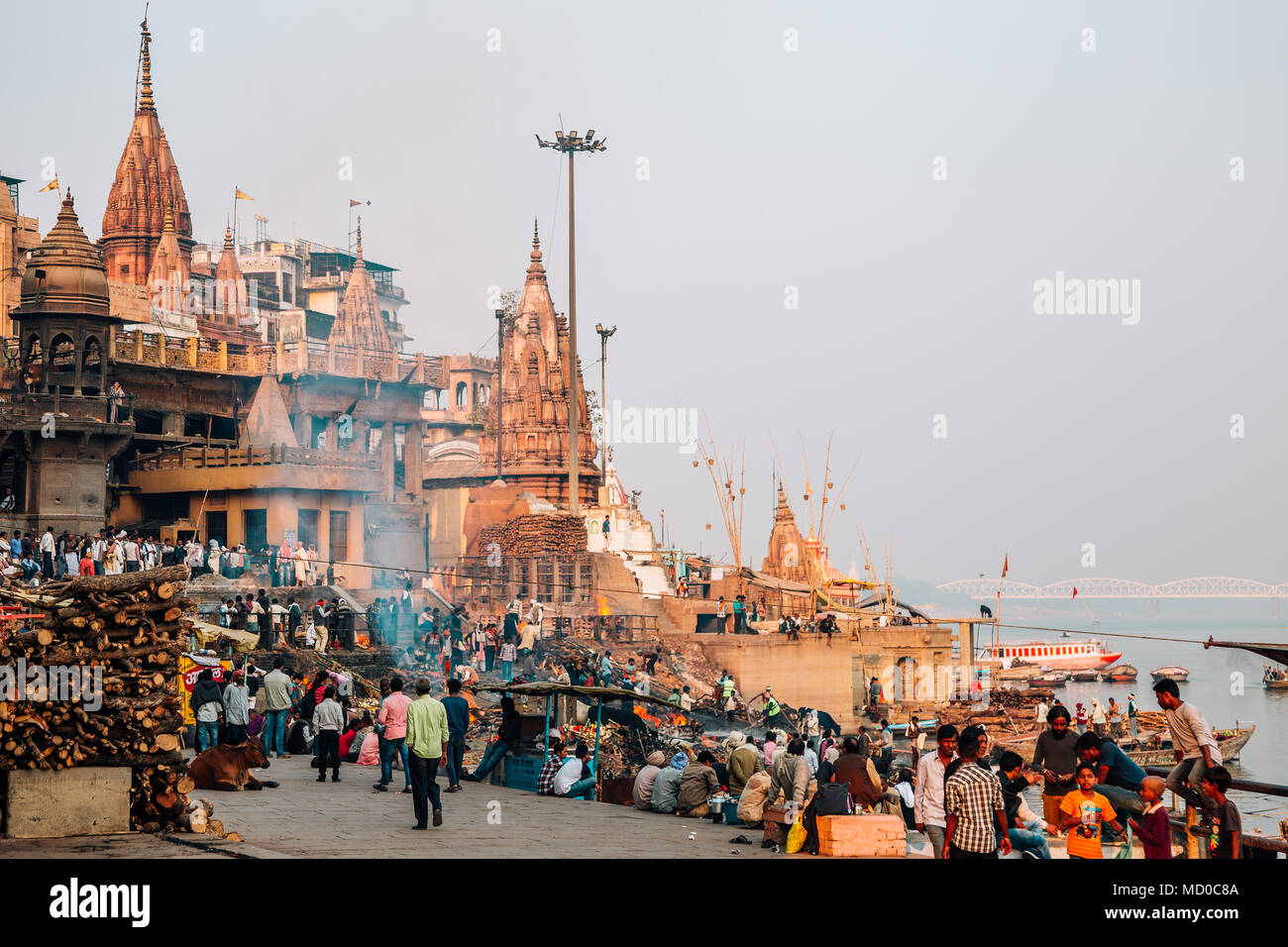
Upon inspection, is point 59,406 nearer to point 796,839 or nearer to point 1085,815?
point 796,839

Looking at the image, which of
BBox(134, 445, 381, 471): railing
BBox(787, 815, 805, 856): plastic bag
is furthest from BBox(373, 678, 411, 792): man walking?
BBox(134, 445, 381, 471): railing

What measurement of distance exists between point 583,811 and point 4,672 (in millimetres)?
6692

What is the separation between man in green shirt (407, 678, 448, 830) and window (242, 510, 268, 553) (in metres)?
27.4

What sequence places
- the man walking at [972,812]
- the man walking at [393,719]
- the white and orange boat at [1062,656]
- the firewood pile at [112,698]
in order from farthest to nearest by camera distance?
the white and orange boat at [1062,656] → the man walking at [393,719] → the firewood pile at [112,698] → the man walking at [972,812]

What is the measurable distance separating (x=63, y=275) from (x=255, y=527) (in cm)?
822

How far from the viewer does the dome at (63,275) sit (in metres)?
38.8

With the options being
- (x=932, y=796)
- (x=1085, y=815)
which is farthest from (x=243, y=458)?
(x=1085, y=815)

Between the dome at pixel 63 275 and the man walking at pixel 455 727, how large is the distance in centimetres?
2530

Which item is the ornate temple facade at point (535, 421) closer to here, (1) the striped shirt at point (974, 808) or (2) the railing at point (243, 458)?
(2) the railing at point (243, 458)

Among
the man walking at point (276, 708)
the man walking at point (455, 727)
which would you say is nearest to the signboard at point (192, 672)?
the man walking at point (276, 708)
